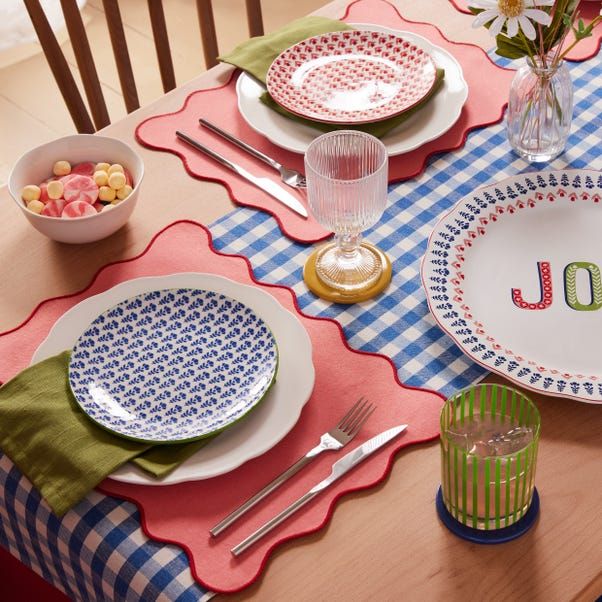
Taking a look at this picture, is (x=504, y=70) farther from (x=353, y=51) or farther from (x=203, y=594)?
(x=203, y=594)

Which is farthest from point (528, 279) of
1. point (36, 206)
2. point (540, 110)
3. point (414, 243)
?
point (36, 206)

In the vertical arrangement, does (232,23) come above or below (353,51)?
below

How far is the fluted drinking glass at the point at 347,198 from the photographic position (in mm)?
1132

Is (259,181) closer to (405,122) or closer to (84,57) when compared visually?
(405,122)

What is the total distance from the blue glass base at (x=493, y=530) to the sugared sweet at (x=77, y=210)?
60 cm

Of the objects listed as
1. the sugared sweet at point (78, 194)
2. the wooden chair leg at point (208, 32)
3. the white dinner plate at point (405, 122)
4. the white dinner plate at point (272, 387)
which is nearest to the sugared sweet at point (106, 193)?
the sugared sweet at point (78, 194)

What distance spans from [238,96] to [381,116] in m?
0.23

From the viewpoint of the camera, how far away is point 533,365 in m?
1.09

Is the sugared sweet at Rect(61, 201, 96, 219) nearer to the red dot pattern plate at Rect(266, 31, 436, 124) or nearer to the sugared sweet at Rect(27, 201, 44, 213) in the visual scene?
the sugared sweet at Rect(27, 201, 44, 213)

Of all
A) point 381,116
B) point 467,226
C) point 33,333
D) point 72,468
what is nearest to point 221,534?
point 72,468

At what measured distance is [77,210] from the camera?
1.26 meters

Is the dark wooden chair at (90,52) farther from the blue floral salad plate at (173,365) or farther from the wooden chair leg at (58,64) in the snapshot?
the blue floral salad plate at (173,365)

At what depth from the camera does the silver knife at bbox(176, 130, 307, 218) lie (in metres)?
1.33

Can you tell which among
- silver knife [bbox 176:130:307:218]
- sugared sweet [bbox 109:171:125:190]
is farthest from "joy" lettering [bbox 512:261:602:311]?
sugared sweet [bbox 109:171:125:190]
